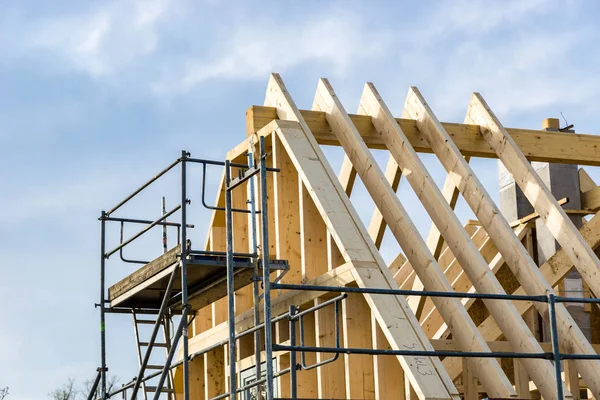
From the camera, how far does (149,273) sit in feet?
36.3

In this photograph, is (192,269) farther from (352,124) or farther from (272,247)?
(352,124)

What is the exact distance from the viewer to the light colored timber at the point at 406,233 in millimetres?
9531

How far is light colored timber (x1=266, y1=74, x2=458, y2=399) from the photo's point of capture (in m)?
9.13

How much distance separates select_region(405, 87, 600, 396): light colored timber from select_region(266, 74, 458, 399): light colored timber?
1461 mm

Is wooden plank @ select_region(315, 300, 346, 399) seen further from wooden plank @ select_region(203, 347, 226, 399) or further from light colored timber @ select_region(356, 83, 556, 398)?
wooden plank @ select_region(203, 347, 226, 399)

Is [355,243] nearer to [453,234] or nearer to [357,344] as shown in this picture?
[357,344]

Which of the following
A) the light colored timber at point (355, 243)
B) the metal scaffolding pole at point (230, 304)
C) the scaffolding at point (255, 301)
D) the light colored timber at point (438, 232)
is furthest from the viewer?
the light colored timber at point (438, 232)

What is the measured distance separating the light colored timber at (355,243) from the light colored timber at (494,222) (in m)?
1.46

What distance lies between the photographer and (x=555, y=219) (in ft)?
37.7

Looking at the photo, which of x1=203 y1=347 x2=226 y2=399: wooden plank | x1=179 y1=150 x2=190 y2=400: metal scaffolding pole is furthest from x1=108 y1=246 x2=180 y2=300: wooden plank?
x1=203 y1=347 x2=226 y2=399: wooden plank

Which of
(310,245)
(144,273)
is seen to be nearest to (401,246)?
(310,245)

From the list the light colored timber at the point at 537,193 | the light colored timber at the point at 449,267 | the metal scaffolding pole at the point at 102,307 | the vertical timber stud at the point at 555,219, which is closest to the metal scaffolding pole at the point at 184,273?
the metal scaffolding pole at the point at 102,307

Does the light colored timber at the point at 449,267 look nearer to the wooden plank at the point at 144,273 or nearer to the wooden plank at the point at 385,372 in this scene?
the wooden plank at the point at 385,372

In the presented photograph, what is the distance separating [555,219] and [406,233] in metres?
1.79
